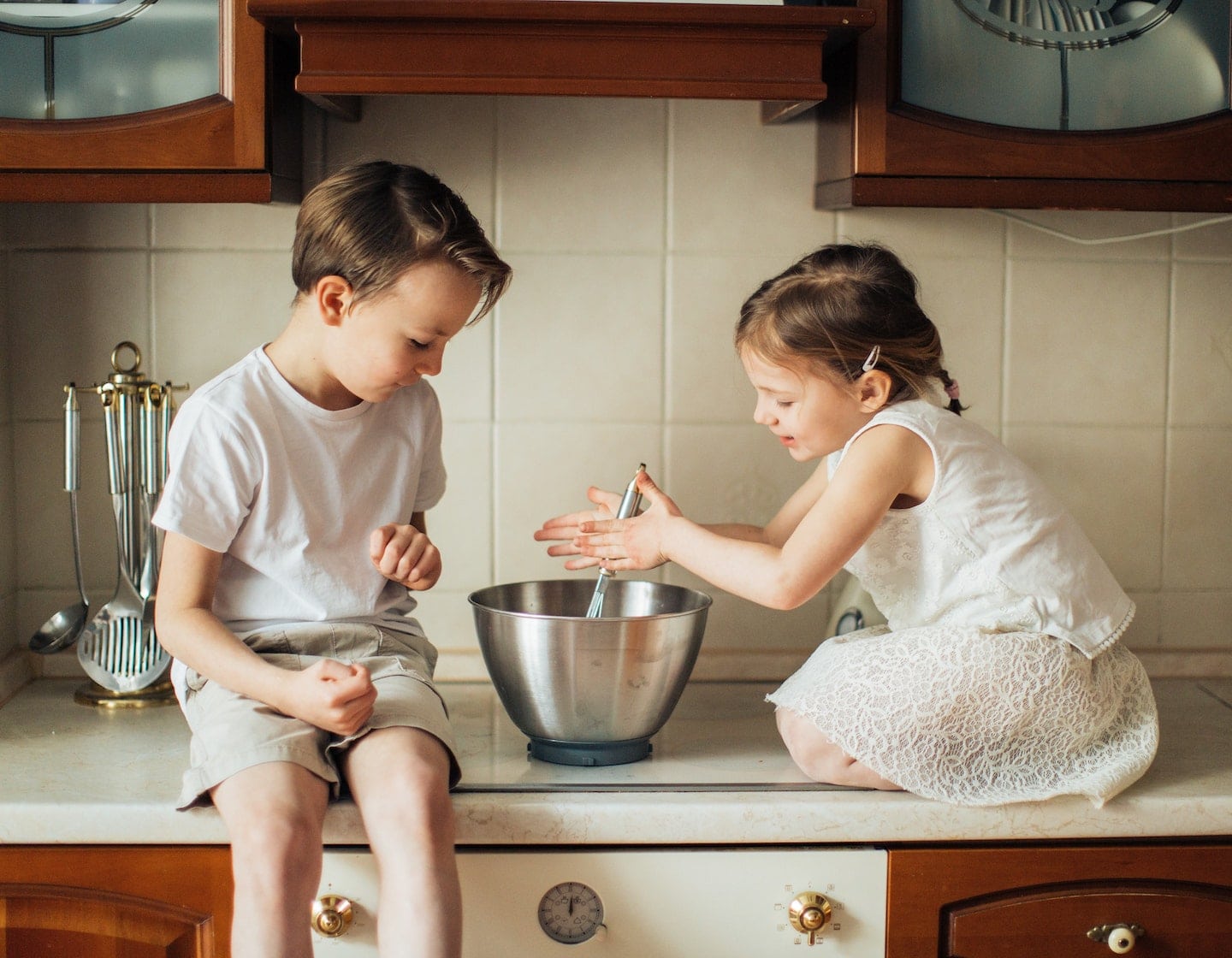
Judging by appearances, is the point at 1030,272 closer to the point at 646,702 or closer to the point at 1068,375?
the point at 1068,375

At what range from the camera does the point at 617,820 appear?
1.03m

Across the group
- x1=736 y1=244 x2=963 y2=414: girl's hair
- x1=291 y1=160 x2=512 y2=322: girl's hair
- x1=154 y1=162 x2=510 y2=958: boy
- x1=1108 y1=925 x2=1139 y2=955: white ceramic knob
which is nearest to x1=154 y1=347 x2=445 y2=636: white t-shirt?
x1=154 y1=162 x2=510 y2=958: boy

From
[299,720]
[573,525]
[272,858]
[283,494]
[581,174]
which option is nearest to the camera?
[272,858]

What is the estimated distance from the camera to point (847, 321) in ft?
3.71

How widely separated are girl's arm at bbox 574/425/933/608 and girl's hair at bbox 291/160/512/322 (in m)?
0.29

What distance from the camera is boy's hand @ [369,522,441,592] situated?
1.12 metres

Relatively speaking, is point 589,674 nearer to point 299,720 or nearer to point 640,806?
point 640,806

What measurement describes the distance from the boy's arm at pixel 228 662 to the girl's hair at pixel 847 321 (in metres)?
0.49

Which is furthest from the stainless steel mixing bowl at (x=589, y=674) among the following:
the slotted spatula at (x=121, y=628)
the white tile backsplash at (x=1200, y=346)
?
the white tile backsplash at (x=1200, y=346)

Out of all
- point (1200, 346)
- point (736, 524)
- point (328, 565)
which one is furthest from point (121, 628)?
point (1200, 346)

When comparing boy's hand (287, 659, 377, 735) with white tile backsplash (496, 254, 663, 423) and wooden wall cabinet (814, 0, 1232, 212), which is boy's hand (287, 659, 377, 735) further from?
wooden wall cabinet (814, 0, 1232, 212)

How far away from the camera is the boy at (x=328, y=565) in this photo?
944 millimetres

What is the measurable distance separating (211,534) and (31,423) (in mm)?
506

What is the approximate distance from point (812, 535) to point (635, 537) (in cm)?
17
